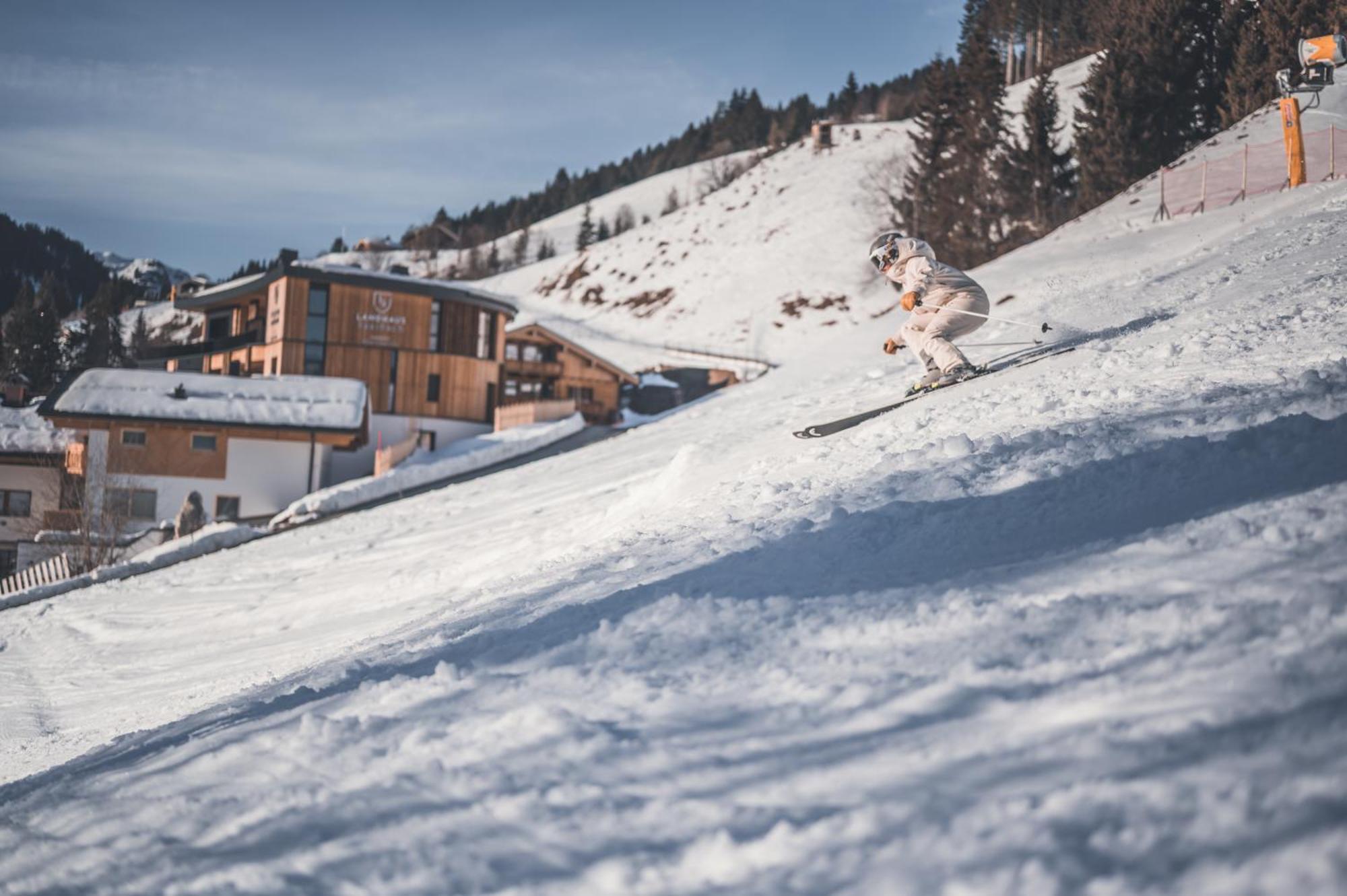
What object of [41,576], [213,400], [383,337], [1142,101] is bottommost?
[41,576]

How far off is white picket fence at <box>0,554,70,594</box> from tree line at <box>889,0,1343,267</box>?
3401cm

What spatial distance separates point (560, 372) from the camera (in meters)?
51.7

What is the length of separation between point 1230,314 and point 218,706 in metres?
10.2

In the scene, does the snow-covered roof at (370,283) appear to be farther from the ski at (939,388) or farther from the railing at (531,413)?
the ski at (939,388)

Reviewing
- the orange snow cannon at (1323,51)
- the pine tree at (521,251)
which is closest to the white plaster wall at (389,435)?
the orange snow cannon at (1323,51)

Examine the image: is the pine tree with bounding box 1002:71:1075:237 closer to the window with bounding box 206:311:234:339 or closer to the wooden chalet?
the wooden chalet

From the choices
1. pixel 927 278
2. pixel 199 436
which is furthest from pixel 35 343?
pixel 927 278

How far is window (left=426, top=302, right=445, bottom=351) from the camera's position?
39.8 metres

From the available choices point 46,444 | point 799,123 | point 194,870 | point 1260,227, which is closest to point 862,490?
point 194,870

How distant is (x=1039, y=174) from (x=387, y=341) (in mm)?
28067

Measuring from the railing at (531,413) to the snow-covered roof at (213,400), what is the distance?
619 centimetres

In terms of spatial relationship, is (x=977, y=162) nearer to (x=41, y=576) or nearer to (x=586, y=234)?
(x=41, y=576)

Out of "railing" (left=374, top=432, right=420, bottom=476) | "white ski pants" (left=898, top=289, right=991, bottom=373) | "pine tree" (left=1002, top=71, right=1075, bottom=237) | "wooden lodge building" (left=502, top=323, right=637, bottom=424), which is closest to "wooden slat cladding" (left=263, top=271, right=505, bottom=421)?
"railing" (left=374, top=432, right=420, bottom=476)

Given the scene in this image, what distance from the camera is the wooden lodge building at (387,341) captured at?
38344 mm
